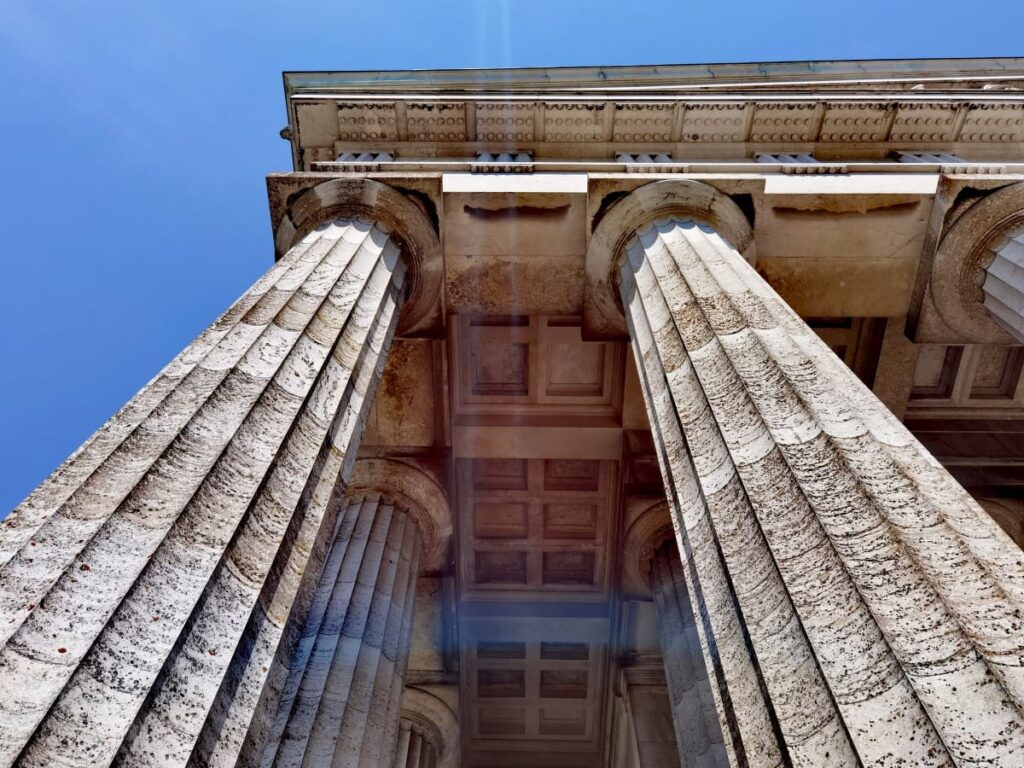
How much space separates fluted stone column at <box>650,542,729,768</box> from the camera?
38.4 feet

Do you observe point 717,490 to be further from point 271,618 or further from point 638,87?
point 638,87

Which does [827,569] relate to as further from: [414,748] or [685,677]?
[414,748]

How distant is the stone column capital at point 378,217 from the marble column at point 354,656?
429 centimetres

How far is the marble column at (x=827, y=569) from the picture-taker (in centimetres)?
384

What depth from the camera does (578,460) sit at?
1761 centimetres

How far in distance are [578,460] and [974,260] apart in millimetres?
8854

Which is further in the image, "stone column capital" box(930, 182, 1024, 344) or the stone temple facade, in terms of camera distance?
"stone column capital" box(930, 182, 1024, 344)

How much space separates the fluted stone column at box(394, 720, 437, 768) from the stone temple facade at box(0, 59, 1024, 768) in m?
0.10

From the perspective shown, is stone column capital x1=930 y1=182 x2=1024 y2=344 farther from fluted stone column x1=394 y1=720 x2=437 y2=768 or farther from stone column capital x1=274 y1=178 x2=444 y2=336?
fluted stone column x1=394 y1=720 x2=437 y2=768

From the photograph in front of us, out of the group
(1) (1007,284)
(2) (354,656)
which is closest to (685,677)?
(2) (354,656)

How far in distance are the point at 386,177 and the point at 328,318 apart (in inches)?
168

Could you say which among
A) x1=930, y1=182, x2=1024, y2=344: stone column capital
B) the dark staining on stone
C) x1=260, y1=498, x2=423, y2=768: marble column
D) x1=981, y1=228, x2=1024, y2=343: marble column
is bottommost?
x1=260, y1=498, x2=423, y2=768: marble column

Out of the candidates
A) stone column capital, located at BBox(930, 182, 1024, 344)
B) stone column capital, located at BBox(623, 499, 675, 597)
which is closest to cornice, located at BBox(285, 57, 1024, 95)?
stone column capital, located at BBox(930, 182, 1024, 344)

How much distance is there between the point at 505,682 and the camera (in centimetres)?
1955
